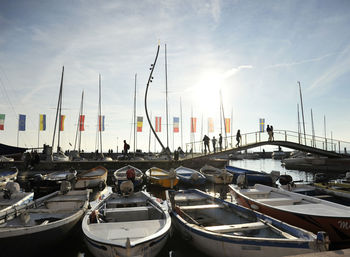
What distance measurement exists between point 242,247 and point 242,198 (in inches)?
205

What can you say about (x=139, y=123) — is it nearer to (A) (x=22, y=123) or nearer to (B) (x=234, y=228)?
(A) (x=22, y=123)

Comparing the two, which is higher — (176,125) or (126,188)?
(176,125)

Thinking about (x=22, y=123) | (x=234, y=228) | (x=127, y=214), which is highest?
(x=22, y=123)

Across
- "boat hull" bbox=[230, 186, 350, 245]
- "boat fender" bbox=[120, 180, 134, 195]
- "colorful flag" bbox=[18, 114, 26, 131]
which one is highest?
"colorful flag" bbox=[18, 114, 26, 131]

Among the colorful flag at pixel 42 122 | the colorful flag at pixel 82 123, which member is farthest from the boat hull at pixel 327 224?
the colorful flag at pixel 42 122

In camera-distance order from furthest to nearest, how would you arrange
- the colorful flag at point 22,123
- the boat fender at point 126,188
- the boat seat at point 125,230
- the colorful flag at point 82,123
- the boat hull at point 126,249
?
the colorful flag at point 82,123 → the colorful flag at point 22,123 → the boat fender at point 126,188 → the boat seat at point 125,230 → the boat hull at point 126,249

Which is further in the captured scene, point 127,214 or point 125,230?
point 127,214

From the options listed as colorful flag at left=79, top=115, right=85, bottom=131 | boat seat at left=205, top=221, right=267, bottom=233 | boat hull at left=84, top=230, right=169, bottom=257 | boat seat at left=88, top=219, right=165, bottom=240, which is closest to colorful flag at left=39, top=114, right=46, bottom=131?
colorful flag at left=79, top=115, right=85, bottom=131

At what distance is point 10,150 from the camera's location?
22281 mm

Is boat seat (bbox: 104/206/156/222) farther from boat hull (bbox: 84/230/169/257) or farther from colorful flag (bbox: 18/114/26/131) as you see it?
colorful flag (bbox: 18/114/26/131)

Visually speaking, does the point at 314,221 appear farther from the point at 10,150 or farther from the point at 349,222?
the point at 10,150

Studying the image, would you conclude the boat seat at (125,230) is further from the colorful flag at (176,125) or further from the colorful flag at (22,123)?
the colorful flag at (22,123)

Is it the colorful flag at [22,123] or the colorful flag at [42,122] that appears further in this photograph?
the colorful flag at [42,122]

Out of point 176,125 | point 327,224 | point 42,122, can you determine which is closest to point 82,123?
point 42,122
